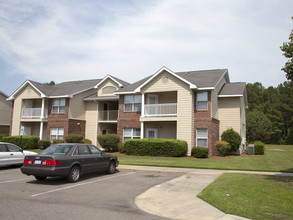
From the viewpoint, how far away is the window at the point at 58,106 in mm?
28562

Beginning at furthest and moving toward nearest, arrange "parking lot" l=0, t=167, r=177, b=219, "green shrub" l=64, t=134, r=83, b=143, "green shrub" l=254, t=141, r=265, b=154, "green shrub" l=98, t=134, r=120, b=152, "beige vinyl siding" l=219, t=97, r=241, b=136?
"green shrub" l=64, t=134, r=83, b=143 → "green shrub" l=98, t=134, r=120, b=152 → "beige vinyl siding" l=219, t=97, r=241, b=136 → "green shrub" l=254, t=141, r=265, b=154 → "parking lot" l=0, t=167, r=177, b=219

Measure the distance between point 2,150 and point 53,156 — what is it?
576 centimetres

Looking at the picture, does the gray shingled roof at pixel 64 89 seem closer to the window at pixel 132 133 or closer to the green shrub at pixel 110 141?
the green shrub at pixel 110 141

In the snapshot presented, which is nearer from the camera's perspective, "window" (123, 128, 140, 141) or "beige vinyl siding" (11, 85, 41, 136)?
"window" (123, 128, 140, 141)

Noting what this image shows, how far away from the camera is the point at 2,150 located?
45.0ft

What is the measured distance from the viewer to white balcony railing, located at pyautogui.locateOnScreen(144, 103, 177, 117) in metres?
23.2

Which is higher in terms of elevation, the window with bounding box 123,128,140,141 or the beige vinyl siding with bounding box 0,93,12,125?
the beige vinyl siding with bounding box 0,93,12,125

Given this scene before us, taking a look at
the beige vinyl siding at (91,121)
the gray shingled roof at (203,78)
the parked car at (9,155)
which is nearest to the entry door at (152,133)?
the gray shingled roof at (203,78)

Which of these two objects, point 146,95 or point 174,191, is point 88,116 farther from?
point 174,191

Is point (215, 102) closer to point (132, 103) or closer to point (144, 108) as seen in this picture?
point (144, 108)

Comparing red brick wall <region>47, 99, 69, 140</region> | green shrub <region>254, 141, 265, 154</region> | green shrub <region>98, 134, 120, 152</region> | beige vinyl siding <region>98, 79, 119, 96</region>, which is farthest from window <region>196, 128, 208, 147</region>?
red brick wall <region>47, 99, 69, 140</region>

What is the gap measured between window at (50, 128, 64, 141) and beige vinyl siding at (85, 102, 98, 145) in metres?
2.75

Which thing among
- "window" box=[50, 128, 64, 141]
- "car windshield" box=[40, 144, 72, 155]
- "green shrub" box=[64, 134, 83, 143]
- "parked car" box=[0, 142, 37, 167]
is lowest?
"parked car" box=[0, 142, 37, 167]

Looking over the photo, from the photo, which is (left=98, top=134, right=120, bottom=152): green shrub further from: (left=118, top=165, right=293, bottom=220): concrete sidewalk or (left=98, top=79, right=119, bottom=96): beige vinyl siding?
(left=118, top=165, right=293, bottom=220): concrete sidewalk
